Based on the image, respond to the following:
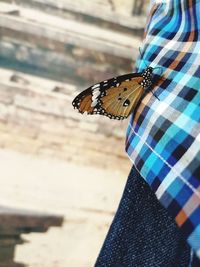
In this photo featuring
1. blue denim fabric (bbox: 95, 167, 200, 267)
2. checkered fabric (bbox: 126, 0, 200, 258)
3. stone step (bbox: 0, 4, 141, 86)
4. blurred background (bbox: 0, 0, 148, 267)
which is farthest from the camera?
stone step (bbox: 0, 4, 141, 86)

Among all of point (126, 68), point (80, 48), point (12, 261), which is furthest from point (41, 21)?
point (12, 261)

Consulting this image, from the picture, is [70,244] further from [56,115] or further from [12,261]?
[56,115]

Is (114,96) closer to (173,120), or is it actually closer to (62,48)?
(173,120)

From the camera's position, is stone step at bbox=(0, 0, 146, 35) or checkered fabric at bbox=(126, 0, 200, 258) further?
stone step at bbox=(0, 0, 146, 35)

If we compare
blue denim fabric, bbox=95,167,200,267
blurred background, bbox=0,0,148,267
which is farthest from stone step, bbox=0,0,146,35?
blue denim fabric, bbox=95,167,200,267

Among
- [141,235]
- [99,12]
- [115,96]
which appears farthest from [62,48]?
[141,235]

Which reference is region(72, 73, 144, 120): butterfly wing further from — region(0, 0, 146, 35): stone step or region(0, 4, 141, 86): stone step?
region(0, 0, 146, 35): stone step

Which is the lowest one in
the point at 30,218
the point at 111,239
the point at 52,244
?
the point at 52,244
